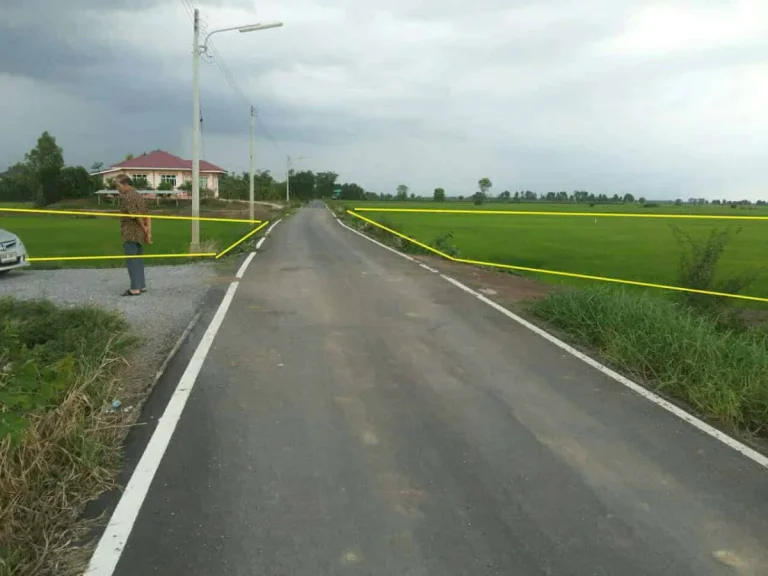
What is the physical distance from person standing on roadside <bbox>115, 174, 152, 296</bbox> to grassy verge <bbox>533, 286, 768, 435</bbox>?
20.6 feet

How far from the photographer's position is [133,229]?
34.7 feet

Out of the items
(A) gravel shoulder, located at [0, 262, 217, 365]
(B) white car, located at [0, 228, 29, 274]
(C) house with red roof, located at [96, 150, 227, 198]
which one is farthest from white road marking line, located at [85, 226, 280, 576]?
(C) house with red roof, located at [96, 150, 227, 198]

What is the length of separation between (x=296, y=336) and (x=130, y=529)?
4431 millimetres

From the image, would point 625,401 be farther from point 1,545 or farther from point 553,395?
point 1,545

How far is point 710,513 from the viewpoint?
3752 millimetres

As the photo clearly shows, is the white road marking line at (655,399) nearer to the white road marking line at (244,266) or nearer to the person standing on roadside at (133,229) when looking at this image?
the person standing on roadside at (133,229)

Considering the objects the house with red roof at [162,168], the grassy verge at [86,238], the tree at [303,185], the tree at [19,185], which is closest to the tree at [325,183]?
the tree at [303,185]

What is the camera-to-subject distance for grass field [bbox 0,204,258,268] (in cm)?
1762

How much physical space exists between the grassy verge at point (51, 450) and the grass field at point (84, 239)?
33.6ft

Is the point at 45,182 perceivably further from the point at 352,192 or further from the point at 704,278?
the point at 352,192

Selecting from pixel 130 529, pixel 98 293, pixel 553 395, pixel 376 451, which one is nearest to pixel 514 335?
pixel 553 395

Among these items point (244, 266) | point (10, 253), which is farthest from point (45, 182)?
point (244, 266)

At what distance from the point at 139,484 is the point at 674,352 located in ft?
17.1

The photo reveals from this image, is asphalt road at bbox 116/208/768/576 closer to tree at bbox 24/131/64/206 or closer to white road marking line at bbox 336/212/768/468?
white road marking line at bbox 336/212/768/468
